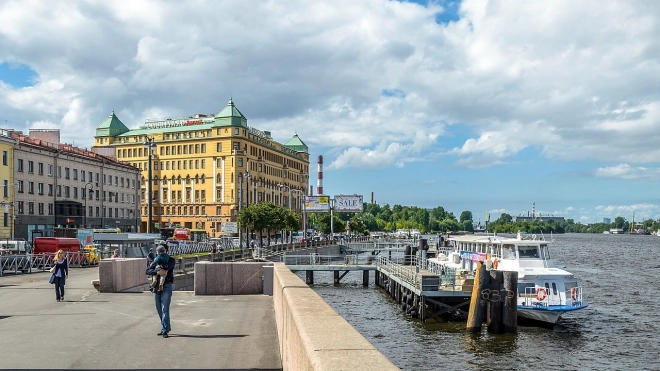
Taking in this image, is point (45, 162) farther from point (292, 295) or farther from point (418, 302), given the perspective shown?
point (292, 295)

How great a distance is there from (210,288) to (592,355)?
18547 mm

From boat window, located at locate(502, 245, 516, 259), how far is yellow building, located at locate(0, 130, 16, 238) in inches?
1921

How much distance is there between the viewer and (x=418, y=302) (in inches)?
1574

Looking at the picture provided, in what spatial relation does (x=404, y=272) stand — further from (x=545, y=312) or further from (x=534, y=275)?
(x=545, y=312)

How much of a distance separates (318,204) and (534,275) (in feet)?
309

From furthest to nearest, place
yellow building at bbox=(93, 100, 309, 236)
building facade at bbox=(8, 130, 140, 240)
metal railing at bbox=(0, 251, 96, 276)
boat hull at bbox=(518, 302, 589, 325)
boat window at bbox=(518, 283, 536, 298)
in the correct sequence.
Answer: yellow building at bbox=(93, 100, 309, 236), building facade at bbox=(8, 130, 140, 240), metal railing at bbox=(0, 251, 96, 276), boat window at bbox=(518, 283, 536, 298), boat hull at bbox=(518, 302, 589, 325)

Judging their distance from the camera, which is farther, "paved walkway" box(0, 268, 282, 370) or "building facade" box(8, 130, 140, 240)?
"building facade" box(8, 130, 140, 240)

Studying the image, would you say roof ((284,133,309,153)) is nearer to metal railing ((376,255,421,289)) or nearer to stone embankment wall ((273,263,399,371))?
metal railing ((376,255,421,289))

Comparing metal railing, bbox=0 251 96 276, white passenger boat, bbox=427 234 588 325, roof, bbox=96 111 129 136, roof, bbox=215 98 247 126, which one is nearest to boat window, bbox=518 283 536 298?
white passenger boat, bbox=427 234 588 325

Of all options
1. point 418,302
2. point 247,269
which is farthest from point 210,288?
point 418,302

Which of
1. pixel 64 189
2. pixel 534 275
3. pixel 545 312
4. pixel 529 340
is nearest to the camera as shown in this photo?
pixel 529 340

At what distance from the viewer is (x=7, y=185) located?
216 feet

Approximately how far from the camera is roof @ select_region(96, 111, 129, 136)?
133 m

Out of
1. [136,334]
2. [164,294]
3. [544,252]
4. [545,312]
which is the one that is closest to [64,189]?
[544,252]
